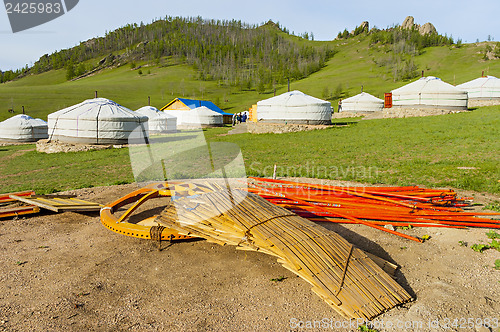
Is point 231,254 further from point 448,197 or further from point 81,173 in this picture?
point 81,173

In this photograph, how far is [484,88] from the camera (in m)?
31.6

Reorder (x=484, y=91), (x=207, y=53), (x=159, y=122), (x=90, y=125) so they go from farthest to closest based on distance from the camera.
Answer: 1. (x=207, y=53)
2. (x=484, y=91)
3. (x=159, y=122)
4. (x=90, y=125)

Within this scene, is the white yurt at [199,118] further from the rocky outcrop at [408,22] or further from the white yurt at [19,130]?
the rocky outcrop at [408,22]

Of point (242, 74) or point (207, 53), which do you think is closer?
point (242, 74)

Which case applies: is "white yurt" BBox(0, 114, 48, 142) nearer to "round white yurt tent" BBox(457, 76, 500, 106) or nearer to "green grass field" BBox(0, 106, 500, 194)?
"green grass field" BBox(0, 106, 500, 194)

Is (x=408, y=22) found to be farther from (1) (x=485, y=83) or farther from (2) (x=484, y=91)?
(2) (x=484, y=91)

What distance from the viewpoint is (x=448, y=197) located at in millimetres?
5512

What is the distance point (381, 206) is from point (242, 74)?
349 feet

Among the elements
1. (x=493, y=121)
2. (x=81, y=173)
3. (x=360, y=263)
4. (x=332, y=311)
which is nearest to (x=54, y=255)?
(x=332, y=311)

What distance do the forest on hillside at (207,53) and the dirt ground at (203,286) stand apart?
7959 centimetres

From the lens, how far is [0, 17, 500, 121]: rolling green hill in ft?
202

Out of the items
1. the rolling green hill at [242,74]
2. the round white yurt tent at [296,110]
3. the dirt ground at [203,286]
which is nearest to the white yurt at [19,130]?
the round white yurt tent at [296,110]

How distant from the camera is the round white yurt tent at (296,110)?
22.9m

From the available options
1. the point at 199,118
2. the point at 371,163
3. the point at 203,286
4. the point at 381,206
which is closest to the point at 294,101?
the point at 371,163
